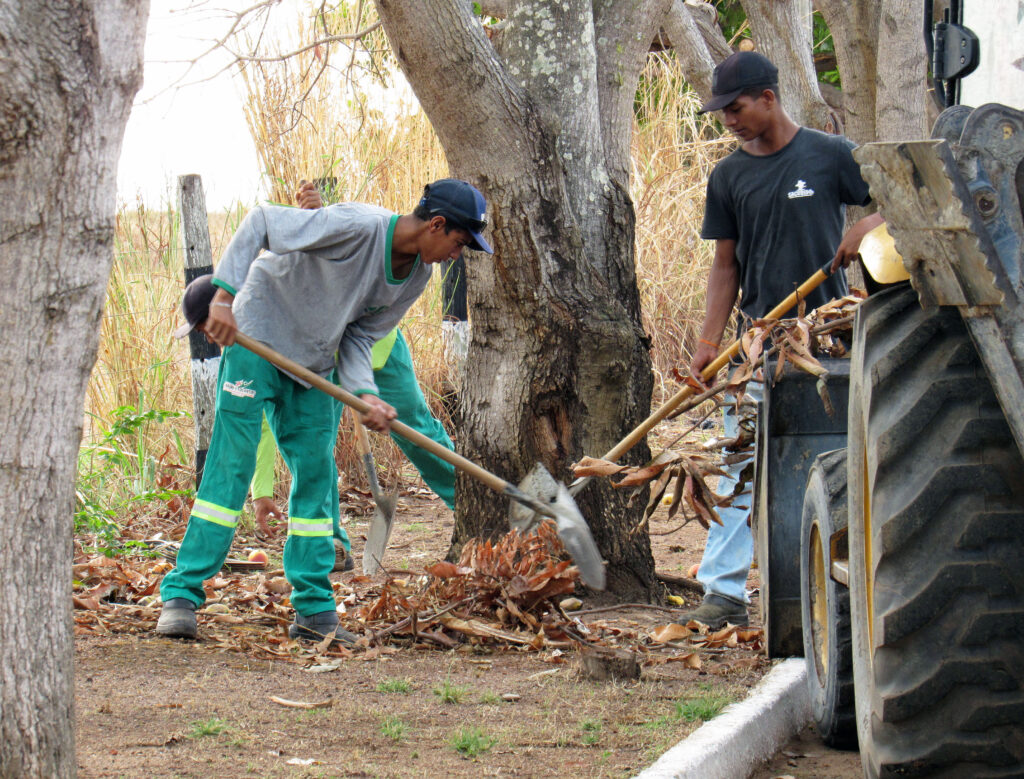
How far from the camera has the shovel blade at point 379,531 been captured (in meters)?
6.38

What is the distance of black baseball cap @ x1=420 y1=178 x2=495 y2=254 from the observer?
4684mm

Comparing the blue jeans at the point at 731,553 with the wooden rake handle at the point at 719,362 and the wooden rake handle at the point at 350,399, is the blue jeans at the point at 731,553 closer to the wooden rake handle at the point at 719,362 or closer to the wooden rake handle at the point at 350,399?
the wooden rake handle at the point at 719,362

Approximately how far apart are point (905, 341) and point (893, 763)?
88cm

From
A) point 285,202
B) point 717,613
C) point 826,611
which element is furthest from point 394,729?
point 285,202

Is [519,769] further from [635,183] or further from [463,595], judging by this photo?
[635,183]

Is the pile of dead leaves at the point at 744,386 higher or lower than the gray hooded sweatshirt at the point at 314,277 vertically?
lower

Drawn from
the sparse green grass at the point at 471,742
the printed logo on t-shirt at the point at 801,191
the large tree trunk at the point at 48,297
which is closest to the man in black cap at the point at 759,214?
the printed logo on t-shirt at the point at 801,191

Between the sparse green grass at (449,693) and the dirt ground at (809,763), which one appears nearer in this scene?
the dirt ground at (809,763)

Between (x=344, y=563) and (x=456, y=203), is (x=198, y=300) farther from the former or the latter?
(x=344, y=563)

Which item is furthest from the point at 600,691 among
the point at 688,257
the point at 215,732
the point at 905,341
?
the point at 688,257

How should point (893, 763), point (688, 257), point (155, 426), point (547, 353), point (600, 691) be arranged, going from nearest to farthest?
point (893, 763) → point (600, 691) → point (547, 353) → point (155, 426) → point (688, 257)

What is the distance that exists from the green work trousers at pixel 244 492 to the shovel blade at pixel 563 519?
2.72ft

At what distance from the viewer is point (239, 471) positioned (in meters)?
4.95

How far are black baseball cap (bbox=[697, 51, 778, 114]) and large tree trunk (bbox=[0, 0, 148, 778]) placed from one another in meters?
3.00
